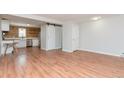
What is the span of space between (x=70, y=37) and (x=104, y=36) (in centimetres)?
214

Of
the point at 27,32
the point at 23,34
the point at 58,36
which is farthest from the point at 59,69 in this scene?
the point at 27,32

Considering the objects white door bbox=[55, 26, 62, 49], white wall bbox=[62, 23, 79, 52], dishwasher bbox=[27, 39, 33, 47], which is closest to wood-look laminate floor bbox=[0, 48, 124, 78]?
white wall bbox=[62, 23, 79, 52]

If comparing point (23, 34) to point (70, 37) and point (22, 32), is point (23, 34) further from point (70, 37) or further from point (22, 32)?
point (70, 37)

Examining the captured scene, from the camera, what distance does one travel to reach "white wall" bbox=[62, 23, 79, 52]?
7.06 m

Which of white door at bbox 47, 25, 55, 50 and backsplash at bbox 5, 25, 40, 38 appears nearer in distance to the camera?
white door at bbox 47, 25, 55, 50

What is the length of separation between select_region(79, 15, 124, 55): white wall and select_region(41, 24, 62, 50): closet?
1948 mm

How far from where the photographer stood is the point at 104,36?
6309 millimetres

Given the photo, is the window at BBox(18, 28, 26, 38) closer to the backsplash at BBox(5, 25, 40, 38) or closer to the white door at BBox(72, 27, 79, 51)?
the backsplash at BBox(5, 25, 40, 38)

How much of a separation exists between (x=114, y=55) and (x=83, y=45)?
2451mm

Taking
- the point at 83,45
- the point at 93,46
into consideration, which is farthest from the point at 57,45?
the point at 93,46

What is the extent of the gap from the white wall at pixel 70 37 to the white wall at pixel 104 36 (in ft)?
2.19

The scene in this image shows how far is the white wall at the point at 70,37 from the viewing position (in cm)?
706
